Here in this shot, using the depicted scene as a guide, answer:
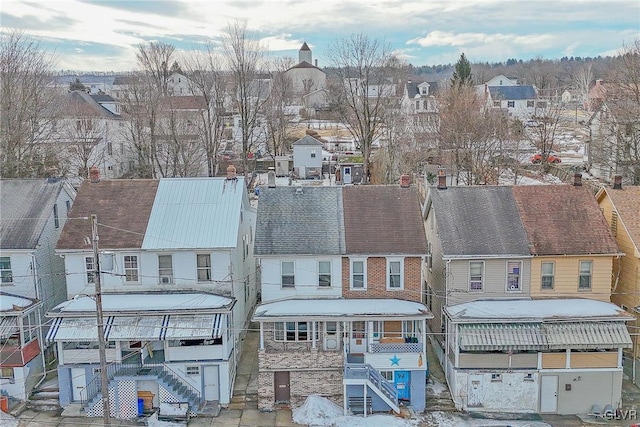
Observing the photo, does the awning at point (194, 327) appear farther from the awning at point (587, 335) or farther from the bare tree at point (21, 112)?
the bare tree at point (21, 112)

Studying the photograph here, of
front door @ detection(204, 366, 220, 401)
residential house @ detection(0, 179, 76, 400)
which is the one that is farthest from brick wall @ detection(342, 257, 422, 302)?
residential house @ detection(0, 179, 76, 400)

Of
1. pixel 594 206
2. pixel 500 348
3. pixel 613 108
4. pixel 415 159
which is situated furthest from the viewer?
pixel 415 159

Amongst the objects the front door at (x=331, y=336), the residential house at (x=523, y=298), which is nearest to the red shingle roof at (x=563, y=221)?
the residential house at (x=523, y=298)

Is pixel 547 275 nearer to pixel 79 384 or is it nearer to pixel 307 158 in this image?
pixel 79 384

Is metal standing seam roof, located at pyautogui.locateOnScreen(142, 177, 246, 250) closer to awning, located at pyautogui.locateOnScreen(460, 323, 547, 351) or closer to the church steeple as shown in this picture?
awning, located at pyautogui.locateOnScreen(460, 323, 547, 351)

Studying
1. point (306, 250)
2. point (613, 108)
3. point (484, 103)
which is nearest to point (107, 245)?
point (306, 250)

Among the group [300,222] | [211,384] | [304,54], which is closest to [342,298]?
[300,222]

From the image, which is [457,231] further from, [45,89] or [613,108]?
[45,89]
